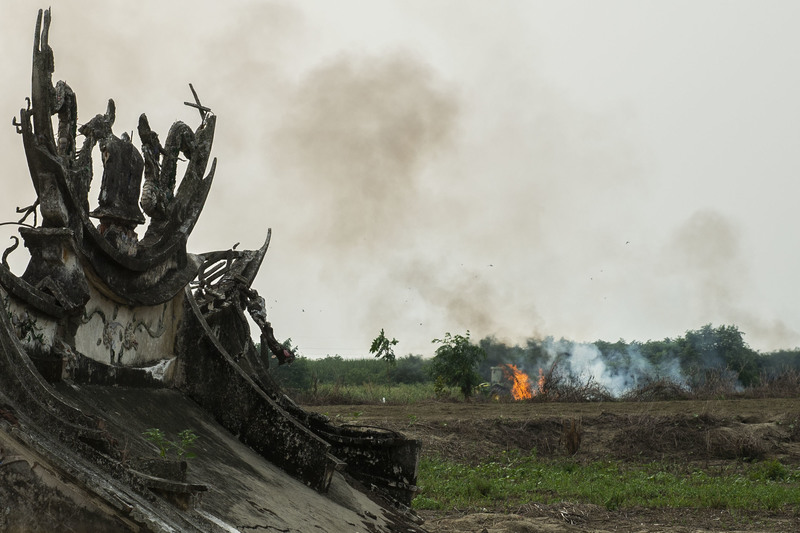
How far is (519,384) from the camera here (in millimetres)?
34531

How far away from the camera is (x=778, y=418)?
24719 millimetres

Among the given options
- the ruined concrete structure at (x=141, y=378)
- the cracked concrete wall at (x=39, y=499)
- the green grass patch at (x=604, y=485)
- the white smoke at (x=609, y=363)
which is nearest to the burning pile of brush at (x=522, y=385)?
the white smoke at (x=609, y=363)

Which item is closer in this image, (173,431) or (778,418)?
(173,431)

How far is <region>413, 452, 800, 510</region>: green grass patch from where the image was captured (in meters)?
15.4

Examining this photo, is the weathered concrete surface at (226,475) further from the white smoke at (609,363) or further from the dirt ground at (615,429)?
the white smoke at (609,363)

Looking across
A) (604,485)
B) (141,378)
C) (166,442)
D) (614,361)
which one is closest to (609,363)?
(614,361)

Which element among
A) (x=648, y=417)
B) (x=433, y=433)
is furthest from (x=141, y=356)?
(x=648, y=417)

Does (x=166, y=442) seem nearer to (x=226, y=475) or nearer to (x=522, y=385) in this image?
(x=226, y=475)

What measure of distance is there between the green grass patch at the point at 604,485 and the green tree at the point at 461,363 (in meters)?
9.15

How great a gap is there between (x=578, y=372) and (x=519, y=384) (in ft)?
19.8

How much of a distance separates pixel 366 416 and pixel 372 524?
18.1m

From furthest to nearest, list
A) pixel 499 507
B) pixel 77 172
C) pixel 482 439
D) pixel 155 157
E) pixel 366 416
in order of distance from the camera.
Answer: pixel 366 416
pixel 482 439
pixel 499 507
pixel 155 157
pixel 77 172

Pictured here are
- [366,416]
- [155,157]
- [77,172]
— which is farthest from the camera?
[366,416]

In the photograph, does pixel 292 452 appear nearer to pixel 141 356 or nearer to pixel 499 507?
pixel 141 356
